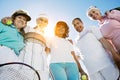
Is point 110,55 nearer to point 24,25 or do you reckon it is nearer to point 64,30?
point 64,30

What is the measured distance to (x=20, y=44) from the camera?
10.1 ft

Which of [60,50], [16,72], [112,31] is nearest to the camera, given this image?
[16,72]

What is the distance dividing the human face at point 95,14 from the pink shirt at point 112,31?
38cm

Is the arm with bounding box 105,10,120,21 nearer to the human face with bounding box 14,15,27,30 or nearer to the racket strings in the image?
the human face with bounding box 14,15,27,30

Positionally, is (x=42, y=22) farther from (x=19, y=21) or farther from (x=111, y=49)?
(x=111, y=49)

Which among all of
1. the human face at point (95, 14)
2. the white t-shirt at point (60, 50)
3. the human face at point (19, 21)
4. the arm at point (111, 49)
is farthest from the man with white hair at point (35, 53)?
the human face at point (95, 14)

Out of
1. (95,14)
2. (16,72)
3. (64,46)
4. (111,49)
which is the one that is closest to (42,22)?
(64,46)

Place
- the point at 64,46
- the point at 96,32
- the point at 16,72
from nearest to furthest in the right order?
1. the point at 16,72
2. the point at 96,32
3. the point at 64,46

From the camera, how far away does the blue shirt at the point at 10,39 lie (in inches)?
114

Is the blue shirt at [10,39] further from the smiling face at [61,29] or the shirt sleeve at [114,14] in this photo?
the shirt sleeve at [114,14]

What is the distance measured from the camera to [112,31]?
4.14 metres

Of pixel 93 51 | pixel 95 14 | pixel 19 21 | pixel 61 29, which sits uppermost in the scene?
pixel 95 14

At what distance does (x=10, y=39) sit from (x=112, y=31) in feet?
7.08

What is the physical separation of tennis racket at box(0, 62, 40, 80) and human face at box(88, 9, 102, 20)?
9.99ft
